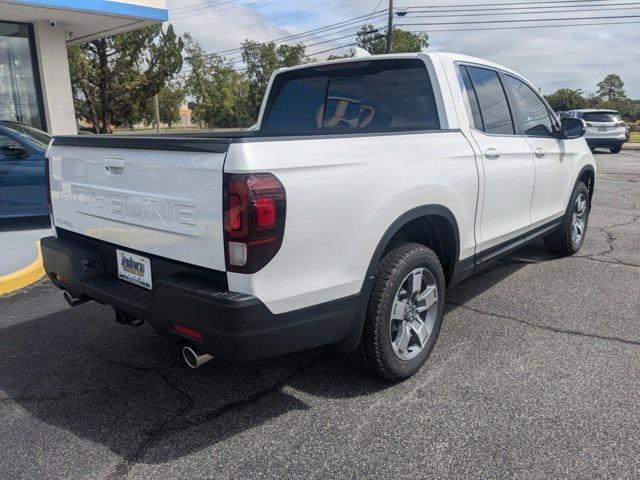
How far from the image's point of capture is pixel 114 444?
2570 mm

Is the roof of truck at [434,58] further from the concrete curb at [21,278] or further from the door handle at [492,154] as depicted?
the concrete curb at [21,278]

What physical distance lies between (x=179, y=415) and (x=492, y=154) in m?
2.64

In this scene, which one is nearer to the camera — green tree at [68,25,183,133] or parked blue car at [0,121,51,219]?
parked blue car at [0,121,51,219]

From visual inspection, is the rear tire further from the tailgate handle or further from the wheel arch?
the tailgate handle

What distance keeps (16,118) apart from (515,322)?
10.7m

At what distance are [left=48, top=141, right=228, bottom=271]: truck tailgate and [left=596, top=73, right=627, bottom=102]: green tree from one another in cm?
8496

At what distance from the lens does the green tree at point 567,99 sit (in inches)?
2606

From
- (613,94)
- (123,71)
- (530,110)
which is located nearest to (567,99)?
(613,94)

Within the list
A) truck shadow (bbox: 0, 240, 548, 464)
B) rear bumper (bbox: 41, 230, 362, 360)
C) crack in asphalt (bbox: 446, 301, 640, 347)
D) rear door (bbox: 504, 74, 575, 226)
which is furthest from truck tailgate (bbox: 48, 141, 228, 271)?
rear door (bbox: 504, 74, 575, 226)

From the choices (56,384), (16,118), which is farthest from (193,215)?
(16,118)

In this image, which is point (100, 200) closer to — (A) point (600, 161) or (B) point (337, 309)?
(B) point (337, 309)

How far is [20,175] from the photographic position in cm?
707

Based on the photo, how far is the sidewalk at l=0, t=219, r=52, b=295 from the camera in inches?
195

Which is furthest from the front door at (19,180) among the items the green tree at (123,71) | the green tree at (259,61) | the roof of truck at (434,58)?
the green tree at (259,61)
